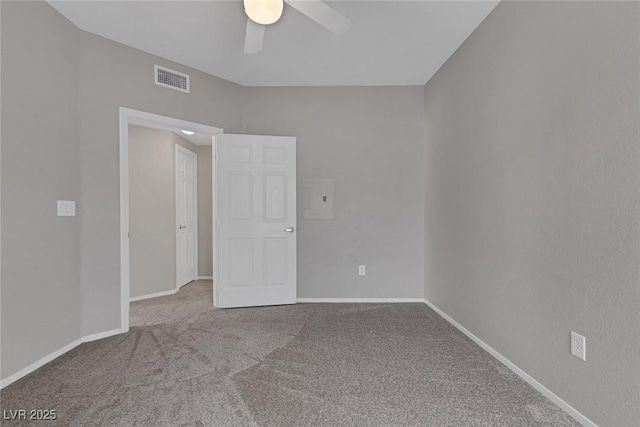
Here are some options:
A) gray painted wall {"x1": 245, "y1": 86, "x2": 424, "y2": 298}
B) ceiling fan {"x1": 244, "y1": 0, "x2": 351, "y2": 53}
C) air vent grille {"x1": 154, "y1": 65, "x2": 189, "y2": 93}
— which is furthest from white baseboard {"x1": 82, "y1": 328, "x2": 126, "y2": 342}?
ceiling fan {"x1": 244, "y1": 0, "x2": 351, "y2": 53}

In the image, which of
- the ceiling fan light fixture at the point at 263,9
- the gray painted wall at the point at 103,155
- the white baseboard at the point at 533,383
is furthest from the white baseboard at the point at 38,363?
the white baseboard at the point at 533,383

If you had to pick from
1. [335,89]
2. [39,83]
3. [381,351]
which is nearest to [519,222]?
[381,351]

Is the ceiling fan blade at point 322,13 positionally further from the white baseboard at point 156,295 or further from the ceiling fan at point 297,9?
the white baseboard at point 156,295

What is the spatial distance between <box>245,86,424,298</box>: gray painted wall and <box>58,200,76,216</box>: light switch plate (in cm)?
207

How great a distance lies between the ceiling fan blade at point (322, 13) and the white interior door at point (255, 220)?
1.94 m

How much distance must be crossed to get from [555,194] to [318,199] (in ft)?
8.60

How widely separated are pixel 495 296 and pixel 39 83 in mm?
3703

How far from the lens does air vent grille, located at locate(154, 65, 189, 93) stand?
3.34 meters

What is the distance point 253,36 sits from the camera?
7.43 feet

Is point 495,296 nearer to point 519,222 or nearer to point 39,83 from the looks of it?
point 519,222

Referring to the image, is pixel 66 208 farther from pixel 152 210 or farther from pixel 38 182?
pixel 152 210

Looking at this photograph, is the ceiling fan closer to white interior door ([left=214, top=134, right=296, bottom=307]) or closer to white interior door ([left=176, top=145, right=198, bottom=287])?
white interior door ([left=214, top=134, right=296, bottom=307])

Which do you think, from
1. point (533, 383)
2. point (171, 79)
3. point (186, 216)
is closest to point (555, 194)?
point (533, 383)

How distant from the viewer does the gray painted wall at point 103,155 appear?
2.87 metres
